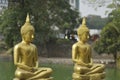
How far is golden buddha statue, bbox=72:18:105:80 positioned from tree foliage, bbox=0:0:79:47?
39.2 ft

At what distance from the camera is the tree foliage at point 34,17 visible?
20.8 meters

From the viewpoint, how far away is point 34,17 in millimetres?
22000

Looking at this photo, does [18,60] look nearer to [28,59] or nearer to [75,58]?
[28,59]

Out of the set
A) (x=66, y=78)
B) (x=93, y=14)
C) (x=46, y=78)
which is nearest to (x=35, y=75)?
(x=46, y=78)

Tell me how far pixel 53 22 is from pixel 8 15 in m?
4.28

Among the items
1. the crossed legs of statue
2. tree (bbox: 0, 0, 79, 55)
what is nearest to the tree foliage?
tree (bbox: 0, 0, 79, 55)

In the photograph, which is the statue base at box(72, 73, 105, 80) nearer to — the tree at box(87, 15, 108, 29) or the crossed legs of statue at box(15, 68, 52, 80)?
the crossed legs of statue at box(15, 68, 52, 80)

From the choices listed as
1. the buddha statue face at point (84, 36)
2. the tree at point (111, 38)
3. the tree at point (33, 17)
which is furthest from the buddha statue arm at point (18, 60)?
the tree at point (111, 38)

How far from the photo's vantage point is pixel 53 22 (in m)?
24.4

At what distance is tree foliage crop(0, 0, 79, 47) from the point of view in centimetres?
2075

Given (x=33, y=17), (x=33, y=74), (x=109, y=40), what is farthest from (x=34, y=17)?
(x=33, y=74)

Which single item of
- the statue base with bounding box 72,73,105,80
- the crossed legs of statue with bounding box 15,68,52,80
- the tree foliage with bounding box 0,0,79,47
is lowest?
the statue base with bounding box 72,73,105,80

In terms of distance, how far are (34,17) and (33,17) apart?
0.19 ft

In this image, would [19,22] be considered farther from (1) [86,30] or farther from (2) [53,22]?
(1) [86,30]
